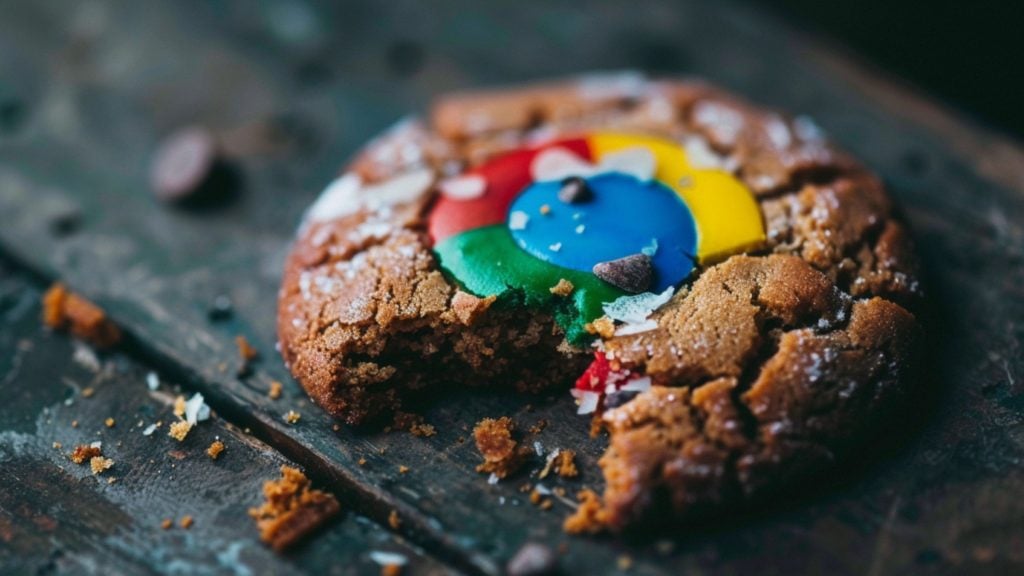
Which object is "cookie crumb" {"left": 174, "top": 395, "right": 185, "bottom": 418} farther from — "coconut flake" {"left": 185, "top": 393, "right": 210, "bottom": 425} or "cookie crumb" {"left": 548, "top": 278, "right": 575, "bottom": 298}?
→ "cookie crumb" {"left": 548, "top": 278, "right": 575, "bottom": 298}

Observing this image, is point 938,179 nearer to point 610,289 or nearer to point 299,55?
point 610,289

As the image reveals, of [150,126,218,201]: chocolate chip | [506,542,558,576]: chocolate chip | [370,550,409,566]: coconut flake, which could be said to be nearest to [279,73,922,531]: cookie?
[506,542,558,576]: chocolate chip

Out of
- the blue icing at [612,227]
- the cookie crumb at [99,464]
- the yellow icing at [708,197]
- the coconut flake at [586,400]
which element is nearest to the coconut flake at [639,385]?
the coconut flake at [586,400]

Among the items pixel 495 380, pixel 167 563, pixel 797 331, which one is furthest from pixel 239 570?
pixel 797 331

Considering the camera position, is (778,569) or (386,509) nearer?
(778,569)

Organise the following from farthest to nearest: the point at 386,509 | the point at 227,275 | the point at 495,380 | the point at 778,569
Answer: the point at 227,275, the point at 495,380, the point at 386,509, the point at 778,569

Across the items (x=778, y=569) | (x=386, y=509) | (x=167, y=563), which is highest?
(x=778, y=569)

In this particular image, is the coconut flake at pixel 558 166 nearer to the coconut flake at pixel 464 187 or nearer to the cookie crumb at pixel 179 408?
the coconut flake at pixel 464 187
